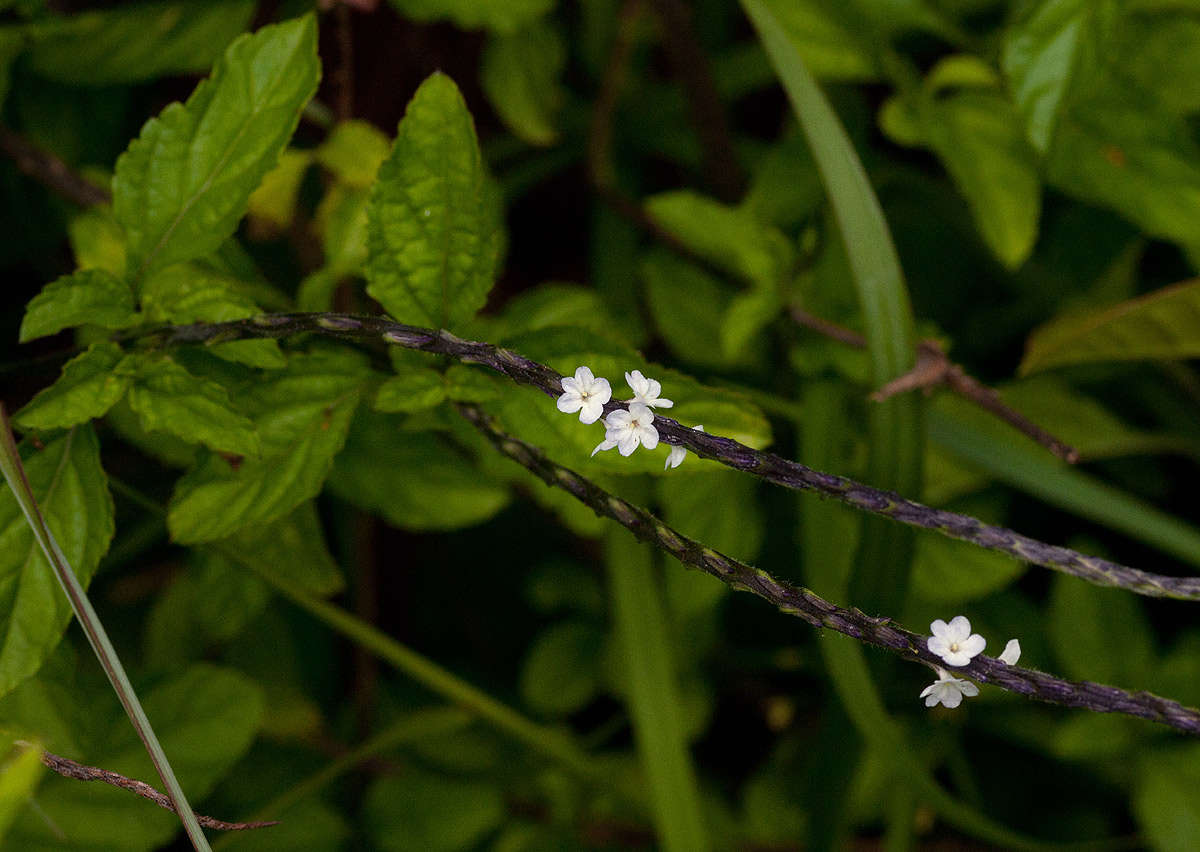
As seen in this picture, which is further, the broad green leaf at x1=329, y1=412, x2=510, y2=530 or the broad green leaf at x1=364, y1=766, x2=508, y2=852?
the broad green leaf at x1=364, y1=766, x2=508, y2=852

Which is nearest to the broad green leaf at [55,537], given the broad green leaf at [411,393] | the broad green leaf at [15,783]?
the broad green leaf at [411,393]

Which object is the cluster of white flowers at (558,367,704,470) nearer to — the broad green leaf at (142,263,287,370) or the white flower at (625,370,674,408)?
the white flower at (625,370,674,408)

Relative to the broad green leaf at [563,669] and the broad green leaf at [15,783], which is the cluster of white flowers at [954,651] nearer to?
the broad green leaf at [15,783]

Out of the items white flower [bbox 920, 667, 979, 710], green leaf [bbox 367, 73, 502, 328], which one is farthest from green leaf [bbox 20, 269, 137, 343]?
white flower [bbox 920, 667, 979, 710]

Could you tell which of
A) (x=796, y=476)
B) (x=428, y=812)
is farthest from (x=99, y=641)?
(x=428, y=812)

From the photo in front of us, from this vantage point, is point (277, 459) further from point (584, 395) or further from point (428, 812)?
point (428, 812)

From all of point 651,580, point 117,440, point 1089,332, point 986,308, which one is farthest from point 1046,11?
point 117,440

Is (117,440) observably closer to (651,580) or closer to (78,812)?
(78,812)
